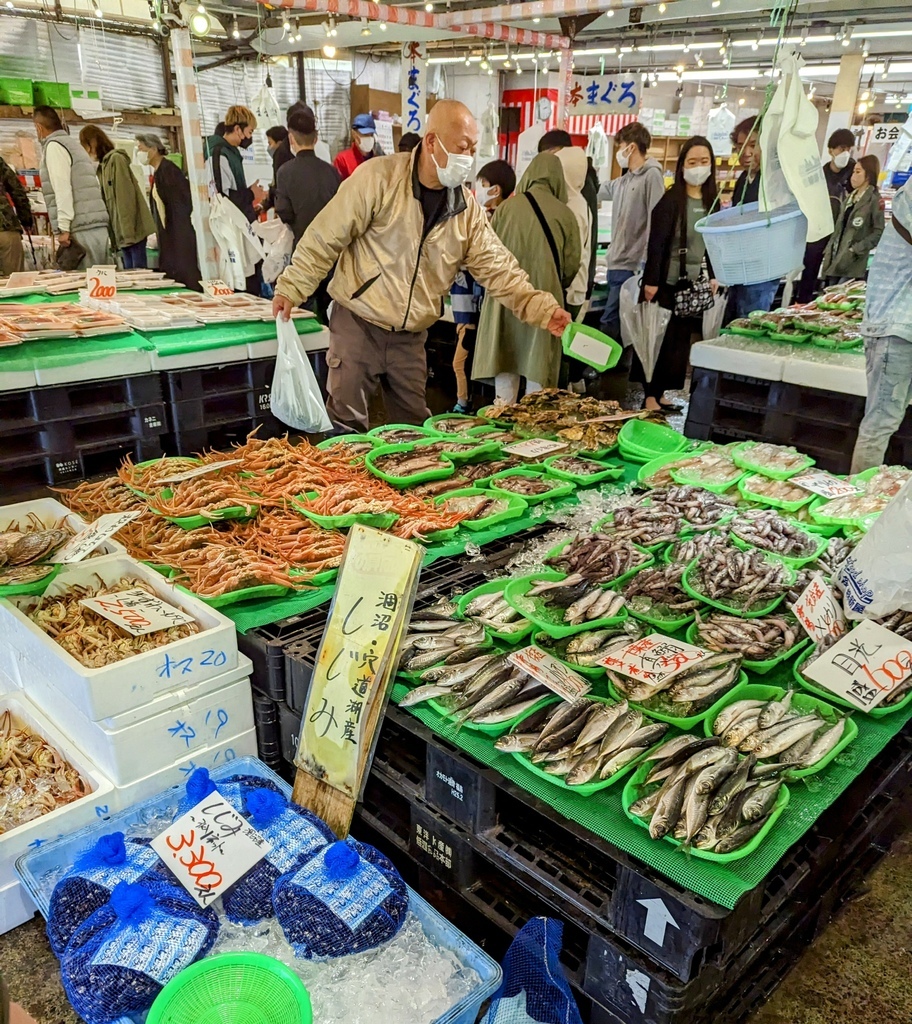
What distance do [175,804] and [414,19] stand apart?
353 inches

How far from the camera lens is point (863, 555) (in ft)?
7.85

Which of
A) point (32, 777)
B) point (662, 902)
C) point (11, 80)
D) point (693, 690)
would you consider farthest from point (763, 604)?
point (11, 80)

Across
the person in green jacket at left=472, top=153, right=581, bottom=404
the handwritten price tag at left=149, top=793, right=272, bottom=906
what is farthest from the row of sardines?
the person in green jacket at left=472, top=153, right=581, bottom=404

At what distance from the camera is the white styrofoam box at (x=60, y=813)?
2068 millimetres

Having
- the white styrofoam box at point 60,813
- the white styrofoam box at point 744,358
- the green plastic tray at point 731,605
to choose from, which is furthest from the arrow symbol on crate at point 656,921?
the white styrofoam box at point 744,358

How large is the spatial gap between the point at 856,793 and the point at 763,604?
646mm

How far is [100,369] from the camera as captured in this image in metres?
4.60

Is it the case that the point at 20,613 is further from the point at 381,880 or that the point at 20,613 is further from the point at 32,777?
the point at 381,880

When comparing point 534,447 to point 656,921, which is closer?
point 656,921

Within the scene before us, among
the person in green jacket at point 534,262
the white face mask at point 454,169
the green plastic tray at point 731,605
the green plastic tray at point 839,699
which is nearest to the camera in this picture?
the green plastic tray at point 839,699

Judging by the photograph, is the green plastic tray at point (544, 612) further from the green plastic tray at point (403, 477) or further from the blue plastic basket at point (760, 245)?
the blue plastic basket at point (760, 245)

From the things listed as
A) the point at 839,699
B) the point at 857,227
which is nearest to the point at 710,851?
the point at 839,699

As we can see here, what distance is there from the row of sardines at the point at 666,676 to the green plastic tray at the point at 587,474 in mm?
587

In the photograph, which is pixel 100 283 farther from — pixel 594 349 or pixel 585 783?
pixel 585 783
